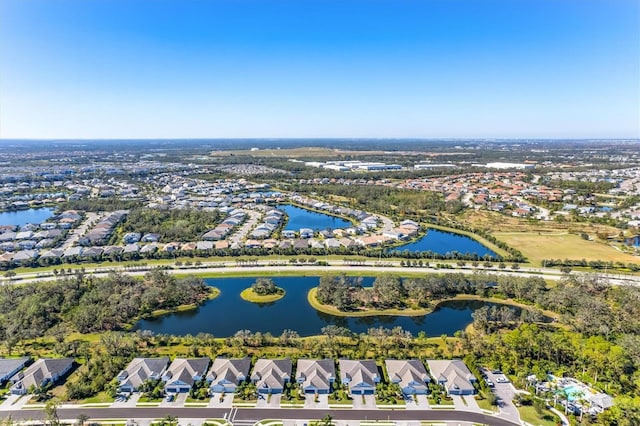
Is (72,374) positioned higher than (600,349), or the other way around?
(600,349)

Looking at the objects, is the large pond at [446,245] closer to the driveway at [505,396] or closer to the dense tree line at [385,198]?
the dense tree line at [385,198]

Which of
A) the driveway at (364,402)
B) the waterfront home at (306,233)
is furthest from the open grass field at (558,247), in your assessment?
the driveway at (364,402)

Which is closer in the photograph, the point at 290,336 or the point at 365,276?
the point at 290,336

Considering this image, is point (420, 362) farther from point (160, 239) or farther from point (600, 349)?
point (160, 239)

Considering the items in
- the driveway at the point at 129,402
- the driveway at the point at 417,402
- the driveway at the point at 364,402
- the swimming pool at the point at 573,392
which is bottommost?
the driveway at the point at 417,402

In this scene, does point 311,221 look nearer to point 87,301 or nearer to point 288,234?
point 288,234

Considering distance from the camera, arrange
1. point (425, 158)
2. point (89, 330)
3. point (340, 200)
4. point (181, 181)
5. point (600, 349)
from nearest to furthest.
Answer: point (600, 349) < point (89, 330) < point (340, 200) < point (181, 181) < point (425, 158)

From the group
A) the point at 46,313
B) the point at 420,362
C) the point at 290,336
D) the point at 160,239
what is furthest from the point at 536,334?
the point at 160,239
